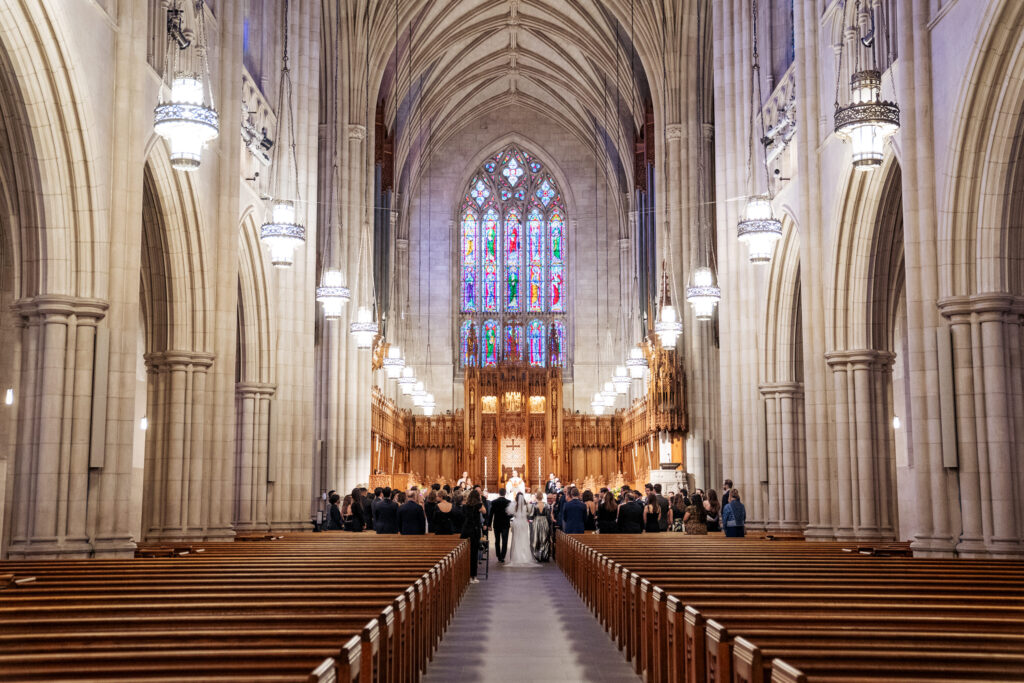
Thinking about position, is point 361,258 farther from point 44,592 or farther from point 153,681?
point 153,681

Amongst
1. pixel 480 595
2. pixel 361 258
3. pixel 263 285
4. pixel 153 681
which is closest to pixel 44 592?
pixel 153 681

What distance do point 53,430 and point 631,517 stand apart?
11.0 meters

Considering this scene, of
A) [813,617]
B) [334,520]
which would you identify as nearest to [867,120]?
[813,617]

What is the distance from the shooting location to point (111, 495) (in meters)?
12.8

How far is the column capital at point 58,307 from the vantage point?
12.4 m

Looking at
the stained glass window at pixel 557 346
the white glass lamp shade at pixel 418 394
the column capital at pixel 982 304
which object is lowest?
the column capital at pixel 982 304

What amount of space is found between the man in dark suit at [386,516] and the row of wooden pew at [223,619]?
25.5 feet

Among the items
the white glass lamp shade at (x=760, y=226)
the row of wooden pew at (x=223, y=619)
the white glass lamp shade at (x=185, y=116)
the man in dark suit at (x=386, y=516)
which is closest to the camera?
the row of wooden pew at (x=223, y=619)

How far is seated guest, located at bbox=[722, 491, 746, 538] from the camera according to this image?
55.8 ft

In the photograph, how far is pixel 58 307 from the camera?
1236 centimetres

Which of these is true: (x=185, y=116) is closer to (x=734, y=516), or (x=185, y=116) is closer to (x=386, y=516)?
(x=386, y=516)

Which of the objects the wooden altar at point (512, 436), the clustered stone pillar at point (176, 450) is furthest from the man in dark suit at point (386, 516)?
the wooden altar at point (512, 436)

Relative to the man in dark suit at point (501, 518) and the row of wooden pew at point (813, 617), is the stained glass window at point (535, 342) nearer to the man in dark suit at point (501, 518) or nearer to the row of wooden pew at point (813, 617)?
the man in dark suit at point (501, 518)

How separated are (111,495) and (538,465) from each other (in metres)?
33.0
